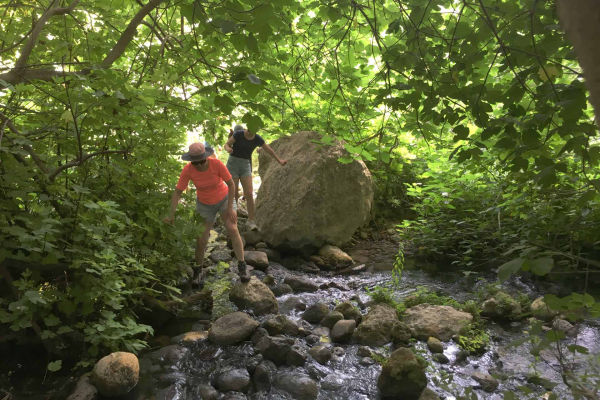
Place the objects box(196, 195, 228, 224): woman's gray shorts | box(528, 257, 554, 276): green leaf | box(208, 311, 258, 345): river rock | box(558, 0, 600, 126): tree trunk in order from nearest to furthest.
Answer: box(558, 0, 600, 126): tree trunk → box(528, 257, 554, 276): green leaf → box(208, 311, 258, 345): river rock → box(196, 195, 228, 224): woman's gray shorts

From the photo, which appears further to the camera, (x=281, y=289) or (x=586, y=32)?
(x=281, y=289)

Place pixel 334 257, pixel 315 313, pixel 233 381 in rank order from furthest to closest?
pixel 334 257
pixel 315 313
pixel 233 381

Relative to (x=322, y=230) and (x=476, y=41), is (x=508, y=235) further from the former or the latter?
(x=476, y=41)

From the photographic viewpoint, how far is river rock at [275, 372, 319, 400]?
3217 mm

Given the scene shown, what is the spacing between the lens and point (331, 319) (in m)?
4.48

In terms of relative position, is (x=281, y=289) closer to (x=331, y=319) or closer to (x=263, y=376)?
(x=331, y=319)

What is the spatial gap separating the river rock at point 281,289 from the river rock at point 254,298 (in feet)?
1.53

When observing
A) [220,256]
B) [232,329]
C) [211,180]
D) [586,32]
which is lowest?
[232,329]

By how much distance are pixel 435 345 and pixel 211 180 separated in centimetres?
338

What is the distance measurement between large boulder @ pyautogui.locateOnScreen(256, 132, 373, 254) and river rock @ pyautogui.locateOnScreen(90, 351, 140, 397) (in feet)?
13.5

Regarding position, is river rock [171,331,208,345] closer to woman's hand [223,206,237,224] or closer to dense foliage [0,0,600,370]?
dense foliage [0,0,600,370]

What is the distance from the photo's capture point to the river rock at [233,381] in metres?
3.29

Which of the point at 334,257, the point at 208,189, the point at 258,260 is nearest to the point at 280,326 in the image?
the point at 208,189

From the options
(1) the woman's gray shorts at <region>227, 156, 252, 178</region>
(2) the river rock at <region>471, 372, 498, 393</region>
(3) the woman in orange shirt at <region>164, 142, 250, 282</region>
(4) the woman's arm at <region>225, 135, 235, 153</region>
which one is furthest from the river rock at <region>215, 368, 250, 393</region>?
(1) the woman's gray shorts at <region>227, 156, 252, 178</region>
